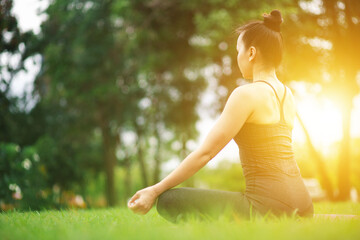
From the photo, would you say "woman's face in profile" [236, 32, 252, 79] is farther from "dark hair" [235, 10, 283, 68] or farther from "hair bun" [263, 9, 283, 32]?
"hair bun" [263, 9, 283, 32]

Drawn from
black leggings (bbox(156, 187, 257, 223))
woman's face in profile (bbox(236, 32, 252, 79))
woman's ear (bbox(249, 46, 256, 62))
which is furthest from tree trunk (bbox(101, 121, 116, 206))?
woman's ear (bbox(249, 46, 256, 62))

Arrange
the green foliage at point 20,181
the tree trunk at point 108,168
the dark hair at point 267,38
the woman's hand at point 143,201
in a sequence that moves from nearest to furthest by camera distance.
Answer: the woman's hand at point 143,201 → the dark hair at point 267,38 → the green foliage at point 20,181 → the tree trunk at point 108,168

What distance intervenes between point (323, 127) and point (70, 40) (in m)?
10.9

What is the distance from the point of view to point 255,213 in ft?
8.73

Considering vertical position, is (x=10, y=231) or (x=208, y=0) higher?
(x=208, y=0)

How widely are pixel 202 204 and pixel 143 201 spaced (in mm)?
468

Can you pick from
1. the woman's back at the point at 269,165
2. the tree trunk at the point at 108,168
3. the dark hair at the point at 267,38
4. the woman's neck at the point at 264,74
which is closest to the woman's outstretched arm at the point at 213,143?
the woman's back at the point at 269,165

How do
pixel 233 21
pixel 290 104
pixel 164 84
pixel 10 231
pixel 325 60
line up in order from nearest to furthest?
pixel 10 231 < pixel 290 104 < pixel 233 21 < pixel 325 60 < pixel 164 84

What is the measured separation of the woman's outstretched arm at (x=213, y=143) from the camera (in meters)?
2.61

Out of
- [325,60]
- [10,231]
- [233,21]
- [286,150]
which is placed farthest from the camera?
[325,60]

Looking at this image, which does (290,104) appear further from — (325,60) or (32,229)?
(325,60)

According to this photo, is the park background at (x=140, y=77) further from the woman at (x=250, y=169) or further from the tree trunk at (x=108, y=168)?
the woman at (x=250, y=169)

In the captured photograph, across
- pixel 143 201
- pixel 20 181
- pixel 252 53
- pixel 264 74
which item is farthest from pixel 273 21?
pixel 20 181

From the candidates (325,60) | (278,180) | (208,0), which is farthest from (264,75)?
(325,60)
